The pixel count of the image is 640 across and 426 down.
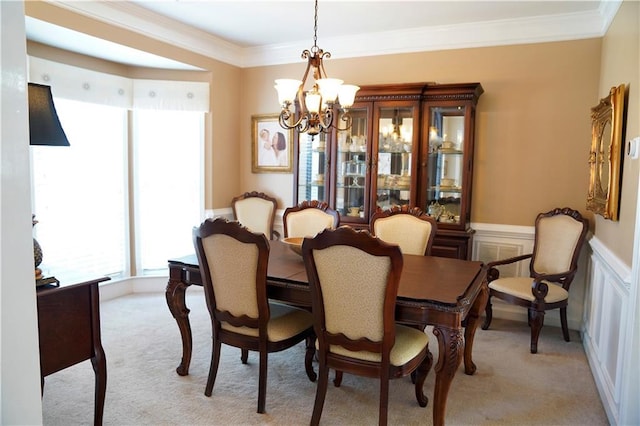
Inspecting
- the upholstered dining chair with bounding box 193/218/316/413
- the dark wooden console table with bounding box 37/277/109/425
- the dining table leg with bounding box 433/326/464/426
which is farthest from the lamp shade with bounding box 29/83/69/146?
the dining table leg with bounding box 433/326/464/426

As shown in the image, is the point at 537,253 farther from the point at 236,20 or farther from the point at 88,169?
the point at 88,169

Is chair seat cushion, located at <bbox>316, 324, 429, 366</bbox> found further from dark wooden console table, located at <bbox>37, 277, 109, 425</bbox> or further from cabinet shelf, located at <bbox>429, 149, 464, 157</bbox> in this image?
cabinet shelf, located at <bbox>429, 149, 464, 157</bbox>

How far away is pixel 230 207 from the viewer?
198 inches

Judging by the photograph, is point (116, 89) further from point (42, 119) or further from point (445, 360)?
point (445, 360)

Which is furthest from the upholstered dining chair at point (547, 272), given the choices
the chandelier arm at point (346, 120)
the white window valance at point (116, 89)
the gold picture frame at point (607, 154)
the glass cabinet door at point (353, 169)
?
the white window valance at point (116, 89)

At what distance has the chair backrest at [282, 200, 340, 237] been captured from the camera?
3689 millimetres

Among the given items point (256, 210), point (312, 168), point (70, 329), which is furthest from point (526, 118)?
point (70, 329)

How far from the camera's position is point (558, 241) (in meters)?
3.66

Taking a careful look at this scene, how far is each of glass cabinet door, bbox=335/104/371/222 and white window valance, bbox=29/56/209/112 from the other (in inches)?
60.2

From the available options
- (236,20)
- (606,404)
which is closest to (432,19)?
(236,20)

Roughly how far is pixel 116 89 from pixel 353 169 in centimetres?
240

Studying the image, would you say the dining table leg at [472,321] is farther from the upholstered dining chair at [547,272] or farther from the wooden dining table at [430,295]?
the upholstered dining chair at [547,272]

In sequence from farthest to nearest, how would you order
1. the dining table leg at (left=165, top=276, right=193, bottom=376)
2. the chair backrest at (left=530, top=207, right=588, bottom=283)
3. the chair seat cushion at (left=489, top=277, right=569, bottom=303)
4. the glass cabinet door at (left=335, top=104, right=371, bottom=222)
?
the glass cabinet door at (left=335, top=104, right=371, bottom=222)
the chair backrest at (left=530, top=207, right=588, bottom=283)
the chair seat cushion at (left=489, top=277, right=569, bottom=303)
the dining table leg at (left=165, top=276, right=193, bottom=376)

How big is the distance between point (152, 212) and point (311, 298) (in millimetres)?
3008
